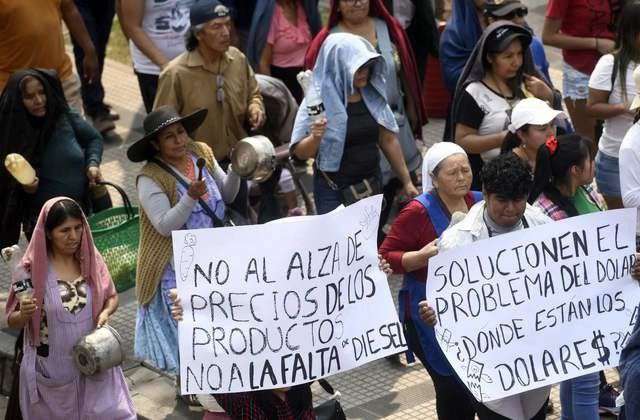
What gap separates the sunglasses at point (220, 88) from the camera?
9055mm

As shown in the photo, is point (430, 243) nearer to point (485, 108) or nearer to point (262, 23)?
point (485, 108)

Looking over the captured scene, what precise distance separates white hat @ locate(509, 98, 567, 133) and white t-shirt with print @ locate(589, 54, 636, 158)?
38.4 inches

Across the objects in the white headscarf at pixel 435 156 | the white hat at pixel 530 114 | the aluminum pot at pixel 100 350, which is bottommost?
the aluminum pot at pixel 100 350

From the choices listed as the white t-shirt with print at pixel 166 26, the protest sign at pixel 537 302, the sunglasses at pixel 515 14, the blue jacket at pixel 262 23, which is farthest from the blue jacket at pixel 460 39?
the protest sign at pixel 537 302

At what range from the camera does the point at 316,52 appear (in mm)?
9531

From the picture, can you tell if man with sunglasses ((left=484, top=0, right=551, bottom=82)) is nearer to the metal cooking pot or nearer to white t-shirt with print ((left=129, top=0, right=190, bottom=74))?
the metal cooking pot

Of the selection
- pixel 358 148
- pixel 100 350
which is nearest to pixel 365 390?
pixel 358 148

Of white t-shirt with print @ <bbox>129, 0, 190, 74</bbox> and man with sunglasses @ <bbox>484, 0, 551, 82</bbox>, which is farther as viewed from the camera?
white t-shirt with print @ <bbox>129, 0, 190, 74</bbox>

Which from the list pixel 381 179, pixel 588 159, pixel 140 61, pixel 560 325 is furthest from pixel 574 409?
pixel 140 61

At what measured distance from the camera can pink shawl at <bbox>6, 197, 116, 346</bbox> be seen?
23.7 feet

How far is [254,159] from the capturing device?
8.09 metres

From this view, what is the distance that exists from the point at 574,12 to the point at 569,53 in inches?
10.5

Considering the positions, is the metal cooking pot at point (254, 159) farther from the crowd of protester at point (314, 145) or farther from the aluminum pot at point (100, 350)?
the aluminum pot at point (100, 350)

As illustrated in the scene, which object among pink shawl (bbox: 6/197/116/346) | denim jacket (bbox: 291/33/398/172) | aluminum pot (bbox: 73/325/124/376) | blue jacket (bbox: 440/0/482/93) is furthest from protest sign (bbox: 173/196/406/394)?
blue jacket (bbox: 440/0/482/93)
